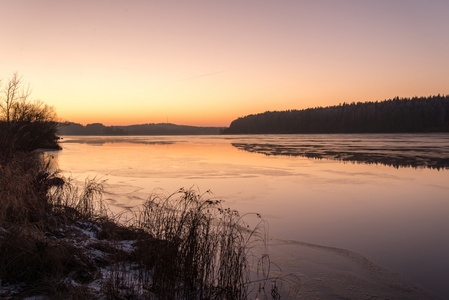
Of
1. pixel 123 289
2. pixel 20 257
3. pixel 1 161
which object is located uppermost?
pixel 1 161

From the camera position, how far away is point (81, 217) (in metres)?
7.21

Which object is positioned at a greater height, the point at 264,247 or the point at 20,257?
the point at 20,257

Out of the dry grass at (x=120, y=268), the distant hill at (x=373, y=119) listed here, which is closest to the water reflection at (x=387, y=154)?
the dry grass at (x=120, y=268)

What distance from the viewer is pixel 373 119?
11169cm

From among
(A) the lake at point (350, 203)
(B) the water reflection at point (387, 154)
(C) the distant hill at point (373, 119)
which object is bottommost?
(A) the lake at point (350, 203)

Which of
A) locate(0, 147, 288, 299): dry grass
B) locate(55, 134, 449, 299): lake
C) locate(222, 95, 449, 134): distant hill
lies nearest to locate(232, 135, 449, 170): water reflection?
locate(55, 134, 449, 299): lake

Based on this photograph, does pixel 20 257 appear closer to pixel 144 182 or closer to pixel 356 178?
pixel 144 182

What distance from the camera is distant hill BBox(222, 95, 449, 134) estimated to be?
→ 100m

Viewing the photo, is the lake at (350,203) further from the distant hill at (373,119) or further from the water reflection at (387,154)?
the distant hill at (373,119)

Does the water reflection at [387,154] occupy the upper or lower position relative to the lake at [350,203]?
upper

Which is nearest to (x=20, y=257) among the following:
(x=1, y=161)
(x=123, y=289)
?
(x=123, y=289)

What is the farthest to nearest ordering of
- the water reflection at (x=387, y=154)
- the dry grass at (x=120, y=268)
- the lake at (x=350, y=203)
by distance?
1. the water reflection at (x=387, y=154)
2. the lake at (x=350, y=203)
3. the dry grass at (x=120, y=268)

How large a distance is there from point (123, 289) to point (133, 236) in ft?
7.34

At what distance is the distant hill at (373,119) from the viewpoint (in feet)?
330
